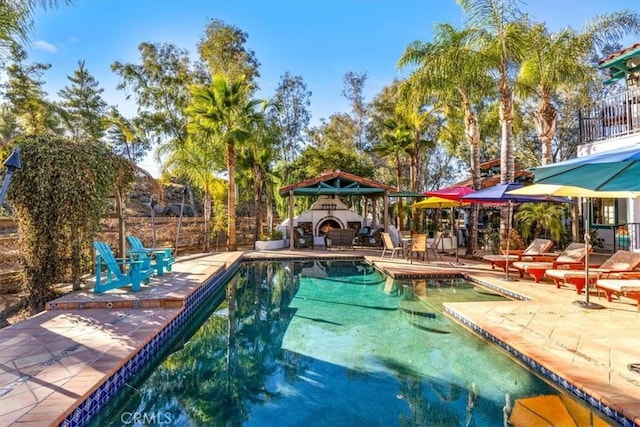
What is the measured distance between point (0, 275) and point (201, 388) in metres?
7.72

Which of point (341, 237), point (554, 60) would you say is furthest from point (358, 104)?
point (554, 60)

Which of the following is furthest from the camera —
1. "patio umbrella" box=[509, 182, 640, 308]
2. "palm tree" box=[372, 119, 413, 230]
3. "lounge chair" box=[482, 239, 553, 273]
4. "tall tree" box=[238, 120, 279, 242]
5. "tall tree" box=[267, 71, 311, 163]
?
"tall tree" box=[267, 71, 311, 163]

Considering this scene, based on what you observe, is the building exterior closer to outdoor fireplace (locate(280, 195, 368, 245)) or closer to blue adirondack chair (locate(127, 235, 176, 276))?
outdoor fireplace (locate(280, 195, 368, 245))

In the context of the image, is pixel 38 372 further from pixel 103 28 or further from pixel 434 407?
pixel 103 28

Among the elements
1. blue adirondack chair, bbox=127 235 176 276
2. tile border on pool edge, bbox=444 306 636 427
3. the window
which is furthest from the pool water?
the window

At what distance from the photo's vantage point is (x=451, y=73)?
13.2m

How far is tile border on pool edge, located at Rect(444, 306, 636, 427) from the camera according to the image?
3.35 metres

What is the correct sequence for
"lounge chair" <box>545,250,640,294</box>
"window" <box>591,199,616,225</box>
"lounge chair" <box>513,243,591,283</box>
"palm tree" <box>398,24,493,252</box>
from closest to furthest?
1. "lounge chair" <box>545,250,640,294</box>
2. "lounge chair" <box>513,243,591,283</box>
3. "palm tree" <box>398,24,493,252</box>
4. "window" <box>591,199,616,225</box>

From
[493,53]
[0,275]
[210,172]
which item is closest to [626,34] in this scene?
[493,53]

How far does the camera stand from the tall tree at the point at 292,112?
33.6m

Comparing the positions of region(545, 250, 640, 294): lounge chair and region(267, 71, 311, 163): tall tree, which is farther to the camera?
region(267, 71, 311, 163): tall tree

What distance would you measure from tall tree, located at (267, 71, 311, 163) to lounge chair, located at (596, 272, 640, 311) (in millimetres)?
28265

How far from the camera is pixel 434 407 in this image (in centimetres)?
409

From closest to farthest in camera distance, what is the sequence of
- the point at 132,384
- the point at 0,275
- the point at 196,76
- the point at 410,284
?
the point at 132,384
the point at 0,275
the point at 410,284
the point at 196,76
